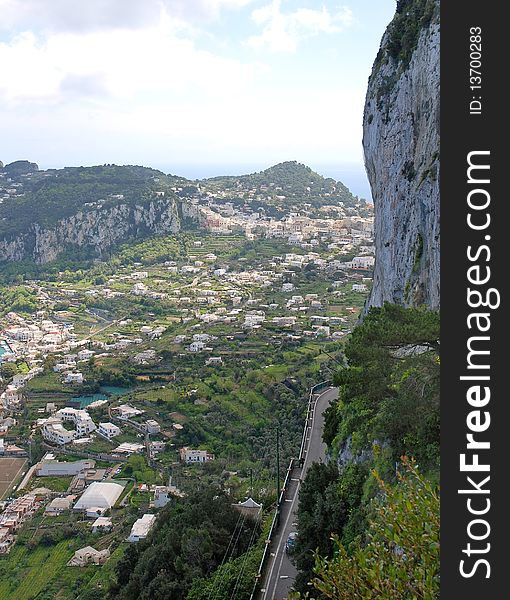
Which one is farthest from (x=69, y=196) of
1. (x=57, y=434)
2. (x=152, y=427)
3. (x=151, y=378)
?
(x=152, y=427)

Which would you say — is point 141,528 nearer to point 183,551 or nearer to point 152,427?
point 183,551

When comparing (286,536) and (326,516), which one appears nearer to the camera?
(326,516)

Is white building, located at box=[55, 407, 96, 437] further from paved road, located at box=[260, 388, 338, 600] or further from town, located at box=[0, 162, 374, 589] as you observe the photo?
paved road, located at box=[260, 388, 338, 600]

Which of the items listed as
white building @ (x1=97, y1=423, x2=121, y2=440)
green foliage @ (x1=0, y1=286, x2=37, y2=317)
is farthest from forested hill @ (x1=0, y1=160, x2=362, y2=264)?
white building @ (x1=97, y1=423, x2=121, y2=440)

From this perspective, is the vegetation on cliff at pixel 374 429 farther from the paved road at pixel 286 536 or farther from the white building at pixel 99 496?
the white building at pixel 99 496

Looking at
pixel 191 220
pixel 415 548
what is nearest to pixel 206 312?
pixel 191 220

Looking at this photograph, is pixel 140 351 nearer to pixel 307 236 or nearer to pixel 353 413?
pixel 353 413
